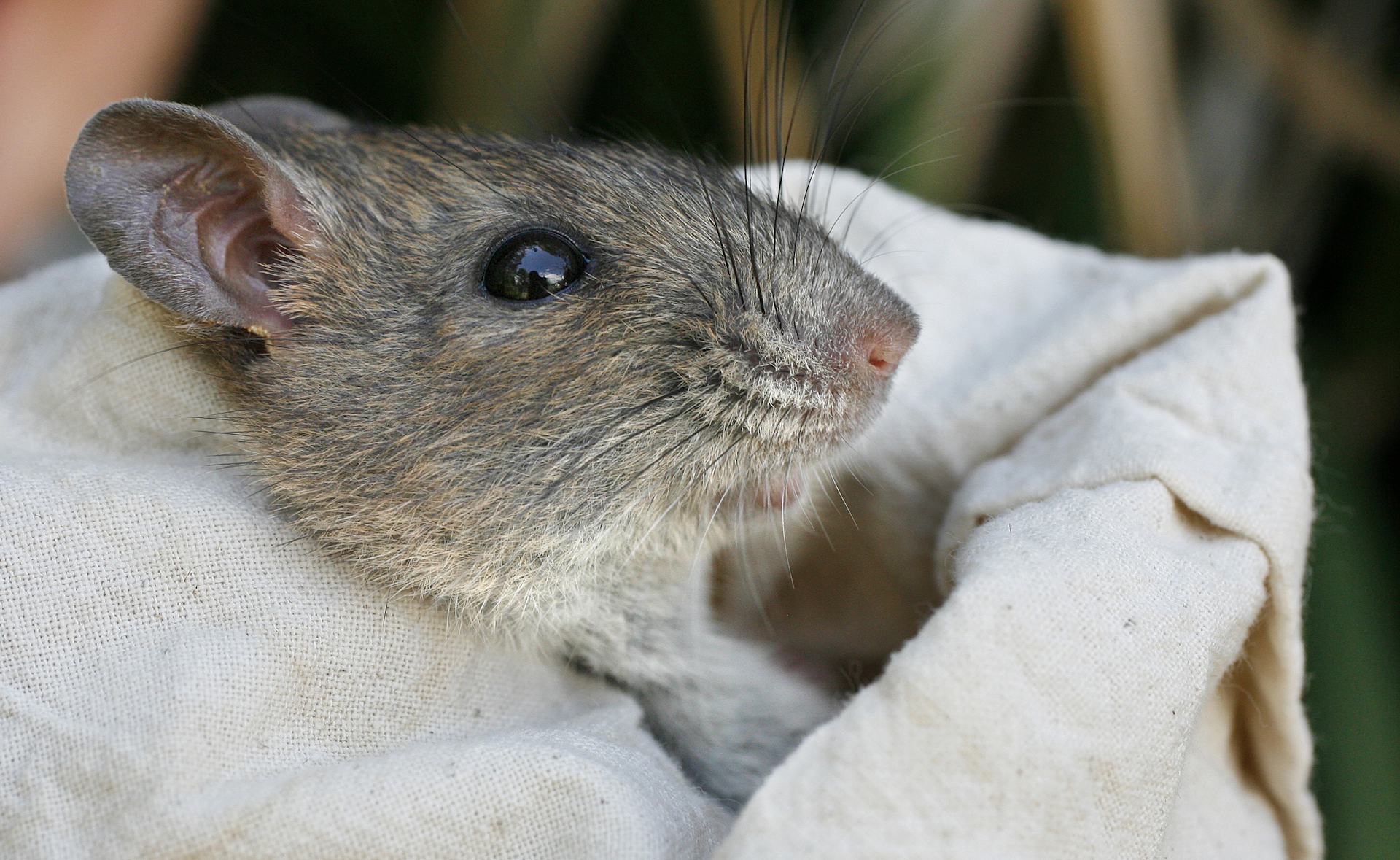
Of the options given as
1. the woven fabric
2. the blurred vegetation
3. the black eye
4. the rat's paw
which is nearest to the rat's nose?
the woven fabric

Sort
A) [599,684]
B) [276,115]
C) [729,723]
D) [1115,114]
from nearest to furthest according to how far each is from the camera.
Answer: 1. [599,684]
2. [729,723]
3. [276,115]
4. [1115,114]

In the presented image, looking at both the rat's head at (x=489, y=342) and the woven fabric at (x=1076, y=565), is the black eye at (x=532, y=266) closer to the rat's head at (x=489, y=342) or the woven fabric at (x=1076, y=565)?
the rat's head at (x=489, y=342)

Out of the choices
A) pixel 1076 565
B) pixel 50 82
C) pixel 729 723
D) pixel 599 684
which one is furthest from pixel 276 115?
pixel 1076 565

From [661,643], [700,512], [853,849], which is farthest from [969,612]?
[661,643]

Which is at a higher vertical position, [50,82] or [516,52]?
[516,52]

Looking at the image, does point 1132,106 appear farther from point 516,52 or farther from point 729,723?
point 729,723

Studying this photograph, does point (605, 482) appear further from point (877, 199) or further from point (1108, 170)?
point (1108, 170)

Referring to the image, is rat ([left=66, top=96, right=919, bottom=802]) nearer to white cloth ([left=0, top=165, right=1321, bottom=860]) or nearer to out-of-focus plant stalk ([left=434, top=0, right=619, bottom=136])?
white cloth ([left=0, top=165, right=1321, bottom=860])

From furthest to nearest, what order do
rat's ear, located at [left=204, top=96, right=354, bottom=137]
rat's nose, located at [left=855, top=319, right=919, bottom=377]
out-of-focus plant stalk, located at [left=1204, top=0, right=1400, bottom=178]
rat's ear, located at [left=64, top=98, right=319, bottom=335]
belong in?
out-of-focus plant stalk, located at [left=1204, top=0, right=1400, bottom=178] < rat's ear, located at [left=204, top=96, right=354, bottom=137] < rat's nose, located at [left=855, top=319, right=919, bottom=377] < rat's ear, located at [left=64, top=98, right=319, bottom=335]

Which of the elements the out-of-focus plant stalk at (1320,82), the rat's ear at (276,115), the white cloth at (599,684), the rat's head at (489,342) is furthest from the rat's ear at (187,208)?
the out-of-focus plant stalk at (1320,82)
